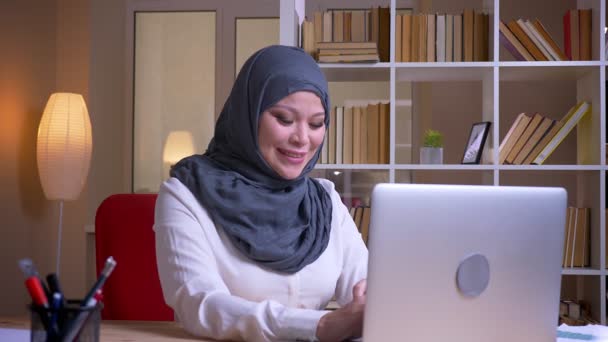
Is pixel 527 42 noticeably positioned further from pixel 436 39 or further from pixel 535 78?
pixel 436 39

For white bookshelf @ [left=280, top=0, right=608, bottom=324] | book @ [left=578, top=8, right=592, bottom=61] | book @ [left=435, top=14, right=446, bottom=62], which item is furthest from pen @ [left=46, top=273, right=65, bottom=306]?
book @ [left=578, top=8, right=592, bottom=61]

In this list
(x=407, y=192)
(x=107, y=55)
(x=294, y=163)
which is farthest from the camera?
A: (x=107, y=55)

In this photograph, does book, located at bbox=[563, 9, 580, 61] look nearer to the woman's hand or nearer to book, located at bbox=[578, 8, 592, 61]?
book, located at bbox=[578, 8, 592, 61]

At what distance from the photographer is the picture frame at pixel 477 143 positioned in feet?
10.8

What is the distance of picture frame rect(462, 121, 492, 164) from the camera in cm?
328

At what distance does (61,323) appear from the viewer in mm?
948

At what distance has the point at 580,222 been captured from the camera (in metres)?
3.30

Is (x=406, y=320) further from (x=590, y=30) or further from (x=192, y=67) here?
(x=192, y=67)

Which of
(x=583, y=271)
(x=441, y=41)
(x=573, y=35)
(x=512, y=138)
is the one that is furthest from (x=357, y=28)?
(x=583, y=271)

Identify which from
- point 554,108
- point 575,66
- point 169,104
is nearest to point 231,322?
point 575,66

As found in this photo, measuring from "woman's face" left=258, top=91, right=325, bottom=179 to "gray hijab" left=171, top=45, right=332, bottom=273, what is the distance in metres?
0.02

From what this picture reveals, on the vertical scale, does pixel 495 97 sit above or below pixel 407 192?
above

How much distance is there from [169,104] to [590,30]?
3.23 m

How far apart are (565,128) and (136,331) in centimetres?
236
